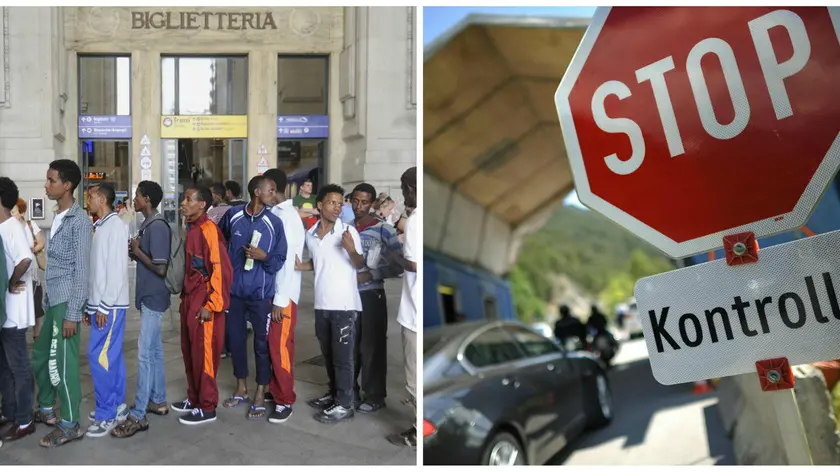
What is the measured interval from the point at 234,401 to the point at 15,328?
3.91ft

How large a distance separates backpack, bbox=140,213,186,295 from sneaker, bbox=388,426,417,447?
142 centimetres

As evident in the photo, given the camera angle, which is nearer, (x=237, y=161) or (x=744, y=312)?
(x=744, y=312)

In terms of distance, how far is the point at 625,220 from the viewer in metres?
1.93

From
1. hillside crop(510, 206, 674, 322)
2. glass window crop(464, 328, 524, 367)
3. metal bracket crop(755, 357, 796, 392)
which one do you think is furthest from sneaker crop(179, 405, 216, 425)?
metal bracket crop(755, 357, 796, 392)

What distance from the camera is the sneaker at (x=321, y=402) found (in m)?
3.58

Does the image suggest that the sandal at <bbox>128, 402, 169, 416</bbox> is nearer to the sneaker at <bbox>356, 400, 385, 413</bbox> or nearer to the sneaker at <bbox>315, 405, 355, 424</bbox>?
the sneaker at <bbox>315, 405, 355, 424</bbox>

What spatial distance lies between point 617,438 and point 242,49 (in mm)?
3586

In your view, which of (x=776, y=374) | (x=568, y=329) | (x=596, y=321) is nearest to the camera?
(x=776, y=374)

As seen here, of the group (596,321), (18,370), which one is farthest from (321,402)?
(596,321)

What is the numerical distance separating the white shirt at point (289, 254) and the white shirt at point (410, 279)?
0.64 m

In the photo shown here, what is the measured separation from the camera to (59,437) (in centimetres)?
339

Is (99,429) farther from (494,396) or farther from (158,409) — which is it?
(494,396)

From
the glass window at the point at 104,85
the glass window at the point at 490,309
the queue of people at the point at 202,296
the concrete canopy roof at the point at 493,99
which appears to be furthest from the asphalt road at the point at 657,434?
the glass window at the point at 104,85

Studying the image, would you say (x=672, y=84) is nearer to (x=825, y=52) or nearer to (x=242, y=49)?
(x=825, y=52)
